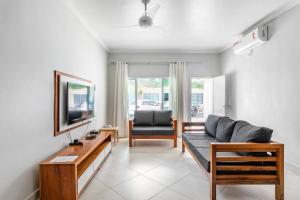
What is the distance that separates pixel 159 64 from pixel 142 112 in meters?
1.60

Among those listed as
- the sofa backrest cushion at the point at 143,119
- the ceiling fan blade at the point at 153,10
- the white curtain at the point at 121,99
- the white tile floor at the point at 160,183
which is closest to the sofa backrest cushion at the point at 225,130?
the white tile floor at the point at 160,183

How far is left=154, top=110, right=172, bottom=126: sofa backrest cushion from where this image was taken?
451cm

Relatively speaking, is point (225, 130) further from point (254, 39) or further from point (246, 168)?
point (254, 39)

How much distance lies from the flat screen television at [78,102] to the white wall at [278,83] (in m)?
3.36

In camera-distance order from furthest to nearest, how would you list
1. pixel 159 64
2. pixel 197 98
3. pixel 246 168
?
pixel 197 98
pixel 159 64
pixel 246 168

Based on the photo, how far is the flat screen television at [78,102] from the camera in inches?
98.9

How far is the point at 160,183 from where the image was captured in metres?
2.32

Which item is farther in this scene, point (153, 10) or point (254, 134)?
point (153, 10)

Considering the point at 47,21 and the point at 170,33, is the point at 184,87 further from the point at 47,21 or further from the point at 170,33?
the point at 47,21

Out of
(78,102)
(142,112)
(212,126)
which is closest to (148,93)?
(142,112)

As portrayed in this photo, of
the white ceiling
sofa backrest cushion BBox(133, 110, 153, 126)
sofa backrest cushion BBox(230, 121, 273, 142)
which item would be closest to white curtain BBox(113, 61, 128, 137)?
sofa backrest cushion BBox(133, 110, 153, 126)

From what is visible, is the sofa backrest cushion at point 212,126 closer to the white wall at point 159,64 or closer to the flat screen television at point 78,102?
the white wall at point 159,64

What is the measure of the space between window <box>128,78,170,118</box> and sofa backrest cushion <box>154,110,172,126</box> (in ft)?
2.31

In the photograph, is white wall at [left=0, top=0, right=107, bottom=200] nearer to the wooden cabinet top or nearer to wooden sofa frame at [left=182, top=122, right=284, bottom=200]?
the wooden cabinet top
